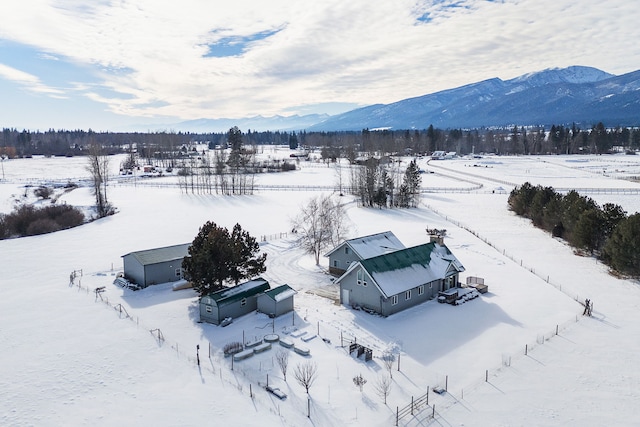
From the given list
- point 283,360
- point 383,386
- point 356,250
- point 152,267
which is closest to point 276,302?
point 283,360

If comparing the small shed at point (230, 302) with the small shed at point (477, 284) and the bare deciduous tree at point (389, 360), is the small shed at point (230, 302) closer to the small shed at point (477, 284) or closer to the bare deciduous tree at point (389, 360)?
the bare deciduous tree at point (389, 360)

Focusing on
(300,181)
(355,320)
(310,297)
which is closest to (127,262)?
(310,297)

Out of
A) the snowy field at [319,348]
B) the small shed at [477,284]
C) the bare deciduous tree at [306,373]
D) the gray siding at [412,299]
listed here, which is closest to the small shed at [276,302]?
the snowy field at [319,348]

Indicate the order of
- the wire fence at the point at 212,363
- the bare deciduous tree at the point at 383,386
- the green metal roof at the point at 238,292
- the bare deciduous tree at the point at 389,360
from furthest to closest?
the green metal roof at the point at 238,292
the bare deciduous tree at the point at 389,360
the wire fence at the point at 212,363
the bare deciduous tree at the point at 383,386

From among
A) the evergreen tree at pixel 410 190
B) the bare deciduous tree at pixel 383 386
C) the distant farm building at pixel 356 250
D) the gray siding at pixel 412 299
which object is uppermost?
the evergreen tree at pixel 410 190

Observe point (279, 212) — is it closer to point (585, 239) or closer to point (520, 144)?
point (585, 239)

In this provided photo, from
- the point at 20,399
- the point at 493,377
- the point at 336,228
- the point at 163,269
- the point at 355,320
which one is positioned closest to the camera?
the point at 20,399
